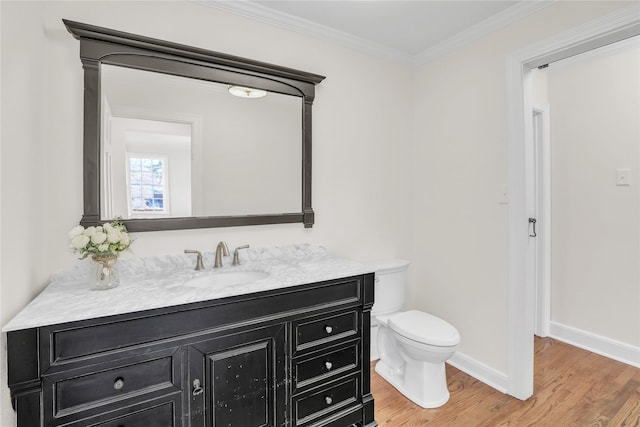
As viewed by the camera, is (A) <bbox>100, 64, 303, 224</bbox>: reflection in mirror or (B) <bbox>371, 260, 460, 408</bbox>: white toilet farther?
(B) <bbox>371, 260, 460, 408</bbox>: white toilet

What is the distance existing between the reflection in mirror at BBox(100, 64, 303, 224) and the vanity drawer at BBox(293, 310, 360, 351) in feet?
2.63

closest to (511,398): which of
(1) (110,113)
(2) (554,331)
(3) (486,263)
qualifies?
(3) (486,263)

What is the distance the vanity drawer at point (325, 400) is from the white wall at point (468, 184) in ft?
3.69

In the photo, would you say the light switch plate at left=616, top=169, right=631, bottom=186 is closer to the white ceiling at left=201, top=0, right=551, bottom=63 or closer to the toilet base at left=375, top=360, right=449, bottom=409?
the white ceiling at left=201, top=0, right=551, bottom=63

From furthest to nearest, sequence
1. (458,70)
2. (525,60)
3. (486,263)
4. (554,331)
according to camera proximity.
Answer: (554,331)
(458,70)
(486,263)
(525,60)

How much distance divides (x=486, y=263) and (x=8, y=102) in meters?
2.67

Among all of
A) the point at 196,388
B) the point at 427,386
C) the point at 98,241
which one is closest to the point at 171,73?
the point at 98,241

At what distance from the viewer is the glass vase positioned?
4.57 ft

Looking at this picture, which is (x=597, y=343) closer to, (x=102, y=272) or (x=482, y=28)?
(x=482, y=28)

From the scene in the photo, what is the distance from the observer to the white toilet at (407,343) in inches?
76.9

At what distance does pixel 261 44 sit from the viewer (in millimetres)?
2062

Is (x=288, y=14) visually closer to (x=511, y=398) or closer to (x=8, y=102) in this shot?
(x=8, y=102)

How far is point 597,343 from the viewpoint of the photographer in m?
2.64

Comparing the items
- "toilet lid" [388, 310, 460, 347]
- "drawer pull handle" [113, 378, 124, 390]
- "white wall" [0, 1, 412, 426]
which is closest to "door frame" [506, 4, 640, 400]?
"toilet lid" [388, 310, 460, 347]
